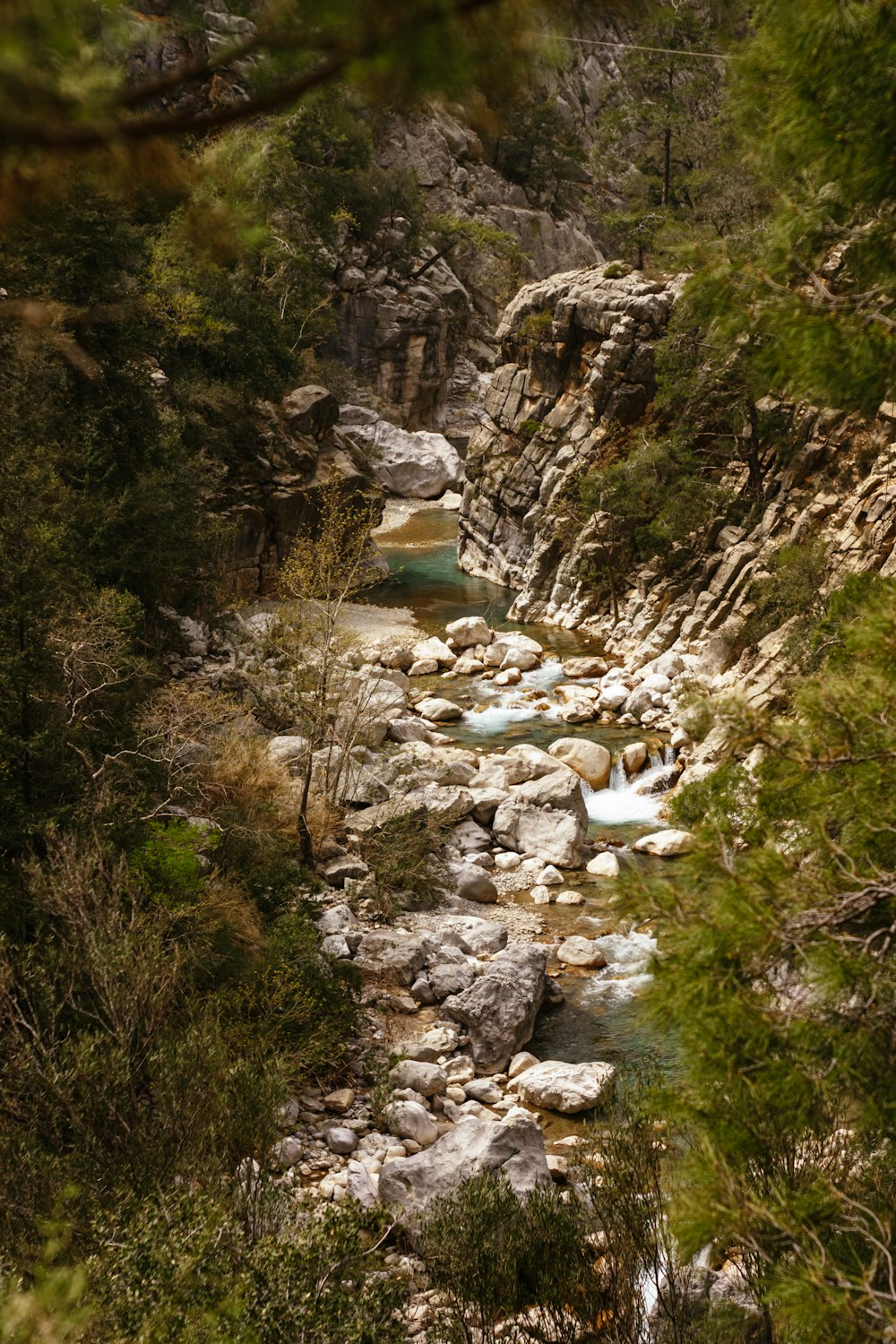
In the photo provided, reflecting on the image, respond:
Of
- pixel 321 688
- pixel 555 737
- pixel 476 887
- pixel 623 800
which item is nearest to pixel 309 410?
pixel 555 737

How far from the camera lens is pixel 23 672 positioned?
10.4 m

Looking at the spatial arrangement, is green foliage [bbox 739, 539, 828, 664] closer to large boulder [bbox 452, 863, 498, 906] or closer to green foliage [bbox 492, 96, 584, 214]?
large boulder [bbox 452, 863, 498, 906]

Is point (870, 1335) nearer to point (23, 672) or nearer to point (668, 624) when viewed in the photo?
point (23, 672)

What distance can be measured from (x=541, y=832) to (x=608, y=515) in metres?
15.4

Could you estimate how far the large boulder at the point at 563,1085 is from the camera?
10.8m

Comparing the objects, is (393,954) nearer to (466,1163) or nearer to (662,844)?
(466,1163)

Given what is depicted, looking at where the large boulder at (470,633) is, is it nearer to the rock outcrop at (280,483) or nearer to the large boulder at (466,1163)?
the rock outcrop at (280,483)

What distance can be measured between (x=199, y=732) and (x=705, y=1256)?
33.5ft

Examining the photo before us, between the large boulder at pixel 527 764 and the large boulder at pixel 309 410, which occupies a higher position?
the large boulder at pixel 309 410

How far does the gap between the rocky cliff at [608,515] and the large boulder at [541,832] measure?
532cm

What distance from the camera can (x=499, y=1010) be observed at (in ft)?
39.4

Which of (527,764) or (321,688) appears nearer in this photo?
(321,688)

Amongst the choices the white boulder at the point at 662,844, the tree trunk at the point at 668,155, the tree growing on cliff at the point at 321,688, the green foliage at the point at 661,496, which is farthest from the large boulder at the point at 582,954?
the tree trunk at the point at 668,155

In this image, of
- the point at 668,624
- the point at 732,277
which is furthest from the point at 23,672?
the point at 668,624
